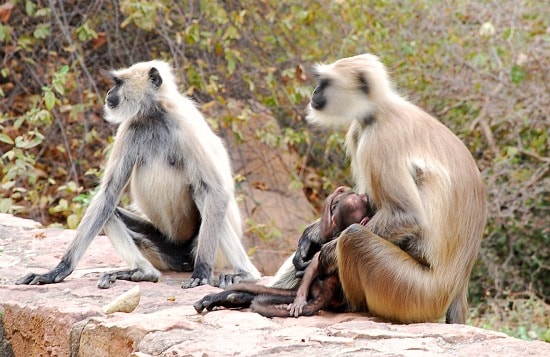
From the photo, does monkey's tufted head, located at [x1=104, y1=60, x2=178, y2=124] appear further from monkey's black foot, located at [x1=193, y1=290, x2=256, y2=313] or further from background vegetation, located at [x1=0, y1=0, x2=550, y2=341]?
background vegetation, located at [x1=0, y1=0, x2=550, y2=341]

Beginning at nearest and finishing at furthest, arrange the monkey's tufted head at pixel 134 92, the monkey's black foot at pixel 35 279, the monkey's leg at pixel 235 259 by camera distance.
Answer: the monkey's black foot at pixel 35 279
the monkey's leg at pixel 235 259
the monkey's tufted head at pixel 134 92

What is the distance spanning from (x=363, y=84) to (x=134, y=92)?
1.68 m

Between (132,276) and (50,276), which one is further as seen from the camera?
(132,276)

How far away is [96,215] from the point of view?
4.82m

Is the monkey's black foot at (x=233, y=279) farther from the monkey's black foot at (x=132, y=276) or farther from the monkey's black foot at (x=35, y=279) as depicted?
the monkey's black foot at (x=35, y=279)

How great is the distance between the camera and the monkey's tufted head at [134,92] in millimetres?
5086

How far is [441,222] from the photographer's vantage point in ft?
11.9

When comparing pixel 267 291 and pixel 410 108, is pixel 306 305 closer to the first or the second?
pixel 267 291

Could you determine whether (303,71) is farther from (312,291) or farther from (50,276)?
(312,291)

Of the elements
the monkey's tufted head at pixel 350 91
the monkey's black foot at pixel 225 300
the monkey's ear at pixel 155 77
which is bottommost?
the monkey's black foot at pixel 225 300

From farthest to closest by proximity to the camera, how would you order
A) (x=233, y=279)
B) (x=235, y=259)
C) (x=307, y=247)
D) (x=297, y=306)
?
(x=235, y=259), (x=233, y=279), (x=307, y=247), (x=297, y=306)

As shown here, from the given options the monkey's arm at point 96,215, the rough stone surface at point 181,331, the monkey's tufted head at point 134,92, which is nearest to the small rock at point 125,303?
the rough stone surface at point 181,331

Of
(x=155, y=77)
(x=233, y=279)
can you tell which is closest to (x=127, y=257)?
(x=233, y=279)

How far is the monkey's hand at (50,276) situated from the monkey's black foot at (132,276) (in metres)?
0.20
